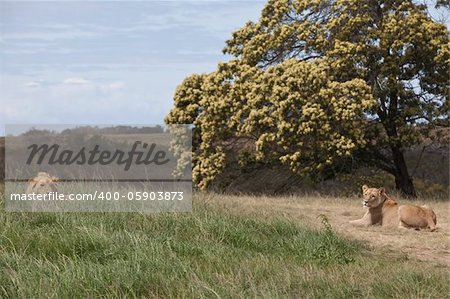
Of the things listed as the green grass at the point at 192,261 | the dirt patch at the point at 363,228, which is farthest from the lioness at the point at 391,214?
the green grass at the point at 192,261

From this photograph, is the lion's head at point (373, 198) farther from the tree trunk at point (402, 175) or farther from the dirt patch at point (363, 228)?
the tree trunk at point (402, 175)

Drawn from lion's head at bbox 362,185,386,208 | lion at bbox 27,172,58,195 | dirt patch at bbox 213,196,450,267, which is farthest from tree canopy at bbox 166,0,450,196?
Result: lion at bbox 27,172,58,195

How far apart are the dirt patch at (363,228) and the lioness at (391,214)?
17cm

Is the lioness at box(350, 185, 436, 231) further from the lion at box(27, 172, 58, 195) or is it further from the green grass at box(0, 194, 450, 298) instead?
the lion at box(27, 172, 58, 195)

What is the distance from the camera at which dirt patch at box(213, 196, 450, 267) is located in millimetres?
10125

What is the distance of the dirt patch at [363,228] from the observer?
33.2ft

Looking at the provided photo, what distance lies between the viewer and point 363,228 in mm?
12016

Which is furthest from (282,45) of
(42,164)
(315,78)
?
(42,164)

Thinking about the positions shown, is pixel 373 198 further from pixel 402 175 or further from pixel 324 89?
pixel 402 175

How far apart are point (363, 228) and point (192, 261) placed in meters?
5.22

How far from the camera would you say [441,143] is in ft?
64.4

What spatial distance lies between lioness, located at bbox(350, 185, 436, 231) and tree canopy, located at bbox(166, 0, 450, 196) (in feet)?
15.1

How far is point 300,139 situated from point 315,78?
1.60 meters

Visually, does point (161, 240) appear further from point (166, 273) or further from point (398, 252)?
point (398, 252)
